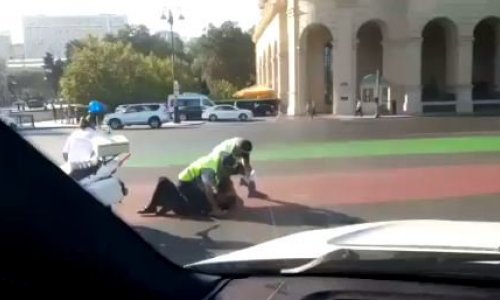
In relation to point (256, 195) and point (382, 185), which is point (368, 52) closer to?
point (382, 185)

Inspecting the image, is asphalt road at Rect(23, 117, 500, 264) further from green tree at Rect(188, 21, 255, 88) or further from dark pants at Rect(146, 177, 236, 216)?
green tree at Rect(188, 21, 255, 88)

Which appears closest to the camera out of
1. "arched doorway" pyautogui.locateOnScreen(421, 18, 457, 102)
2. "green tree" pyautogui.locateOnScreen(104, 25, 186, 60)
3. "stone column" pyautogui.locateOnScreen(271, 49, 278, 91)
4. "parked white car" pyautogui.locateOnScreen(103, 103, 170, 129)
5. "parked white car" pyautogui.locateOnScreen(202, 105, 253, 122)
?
"green tree" pyautogui.locateOnScreen(104, 25, 186, 60)

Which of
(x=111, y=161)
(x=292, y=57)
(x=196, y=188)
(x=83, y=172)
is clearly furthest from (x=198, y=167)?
(x=292, y=57)

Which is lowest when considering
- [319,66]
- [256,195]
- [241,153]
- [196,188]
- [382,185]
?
[382,185]

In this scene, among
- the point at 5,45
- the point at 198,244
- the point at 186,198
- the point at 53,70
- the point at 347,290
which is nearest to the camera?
the point at 347,290

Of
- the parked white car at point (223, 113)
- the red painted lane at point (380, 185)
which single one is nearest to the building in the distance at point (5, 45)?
the parked white car at point (223, 113)

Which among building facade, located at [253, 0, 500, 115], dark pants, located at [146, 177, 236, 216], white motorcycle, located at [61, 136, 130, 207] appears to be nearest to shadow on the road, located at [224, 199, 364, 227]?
dark pants, located at [146, 177, 236, 216]
